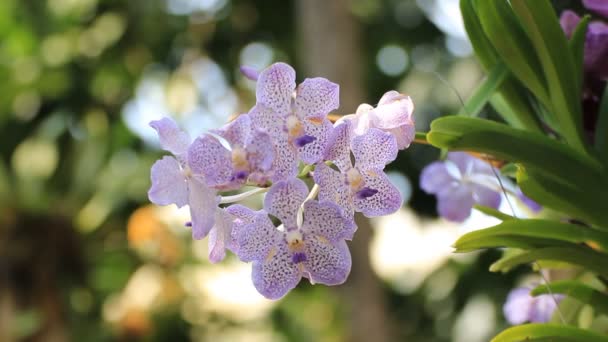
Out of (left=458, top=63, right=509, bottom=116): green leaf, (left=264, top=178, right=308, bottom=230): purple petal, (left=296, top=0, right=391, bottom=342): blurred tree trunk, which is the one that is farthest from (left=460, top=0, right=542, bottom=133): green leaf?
(left=296, top=0, right=391, bottom=342): blurred tree trunk

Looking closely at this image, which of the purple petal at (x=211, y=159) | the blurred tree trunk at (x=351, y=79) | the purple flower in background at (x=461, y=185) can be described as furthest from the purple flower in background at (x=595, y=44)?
the blurred tree trunk at (x=351, y=79)

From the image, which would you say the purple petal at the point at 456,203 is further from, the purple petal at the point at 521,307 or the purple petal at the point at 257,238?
the purple petal at the point at 257,238

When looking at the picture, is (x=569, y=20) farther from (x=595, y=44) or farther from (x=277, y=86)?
(x=277, y=86)

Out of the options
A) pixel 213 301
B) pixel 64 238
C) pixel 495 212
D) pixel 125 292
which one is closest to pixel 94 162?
pixel 64 238

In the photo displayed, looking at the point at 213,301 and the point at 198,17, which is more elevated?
the point at 198,17

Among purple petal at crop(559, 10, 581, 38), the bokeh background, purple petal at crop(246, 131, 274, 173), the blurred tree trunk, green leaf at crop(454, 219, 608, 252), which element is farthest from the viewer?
the bokeh background

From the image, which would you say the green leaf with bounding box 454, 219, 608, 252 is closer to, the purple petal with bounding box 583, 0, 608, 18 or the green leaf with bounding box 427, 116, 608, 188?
the green leaf with bounding box 427, 116, 608, 188

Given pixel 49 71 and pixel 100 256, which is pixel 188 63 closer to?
pixel 49 71
